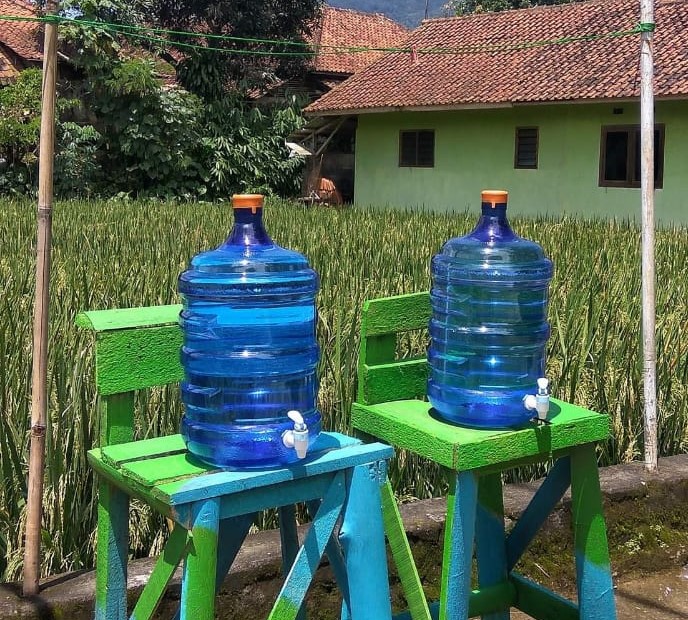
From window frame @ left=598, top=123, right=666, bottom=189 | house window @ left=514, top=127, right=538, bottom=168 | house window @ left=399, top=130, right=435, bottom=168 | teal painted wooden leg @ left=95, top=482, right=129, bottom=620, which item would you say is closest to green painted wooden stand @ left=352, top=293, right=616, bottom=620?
teal painted wooden leg @ left=95, top=482, right=129, bottom=620

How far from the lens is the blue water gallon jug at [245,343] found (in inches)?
67.1

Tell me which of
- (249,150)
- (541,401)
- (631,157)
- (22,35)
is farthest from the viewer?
(22,35)

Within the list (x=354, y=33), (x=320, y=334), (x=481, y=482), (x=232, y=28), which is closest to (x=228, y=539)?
(x=481, y=482)

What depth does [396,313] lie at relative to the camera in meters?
2.14

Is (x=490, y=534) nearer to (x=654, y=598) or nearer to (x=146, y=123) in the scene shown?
Answer: (x=654, y=598)

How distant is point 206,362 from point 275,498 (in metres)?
0.29

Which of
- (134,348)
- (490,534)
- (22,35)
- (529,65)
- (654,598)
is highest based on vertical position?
(22,35)

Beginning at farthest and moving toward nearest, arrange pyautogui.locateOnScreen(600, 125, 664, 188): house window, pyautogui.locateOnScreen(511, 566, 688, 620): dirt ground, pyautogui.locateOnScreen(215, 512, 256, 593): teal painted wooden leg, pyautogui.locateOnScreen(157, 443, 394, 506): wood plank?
pyautogui.locateOnScreen(600, 125, 664, 188): house window < pyautogui.locateOnScreen(511, 566, 688, 620): dirt ground < pyautogui.locateOnScreen(215, 512, 256, 593): teal painted wooden leg < pyautogui.locateOnScreen(157, 443, 394, 506): wood plank

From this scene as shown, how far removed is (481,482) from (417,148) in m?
17.1

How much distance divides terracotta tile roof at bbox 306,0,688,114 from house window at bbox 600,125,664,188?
0.90 metres

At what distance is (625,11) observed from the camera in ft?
59.7

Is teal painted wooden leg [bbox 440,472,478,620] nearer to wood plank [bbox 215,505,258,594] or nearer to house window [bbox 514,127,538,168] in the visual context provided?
wood plank [bbox 215,505,258,594]

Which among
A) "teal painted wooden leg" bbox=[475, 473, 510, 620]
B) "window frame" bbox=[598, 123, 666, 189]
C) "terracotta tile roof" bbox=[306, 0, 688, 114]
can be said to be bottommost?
"teal painted wooden leg" bbox=[475, 473, 510, 620]

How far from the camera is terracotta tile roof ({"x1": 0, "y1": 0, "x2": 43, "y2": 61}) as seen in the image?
69.1 feet
